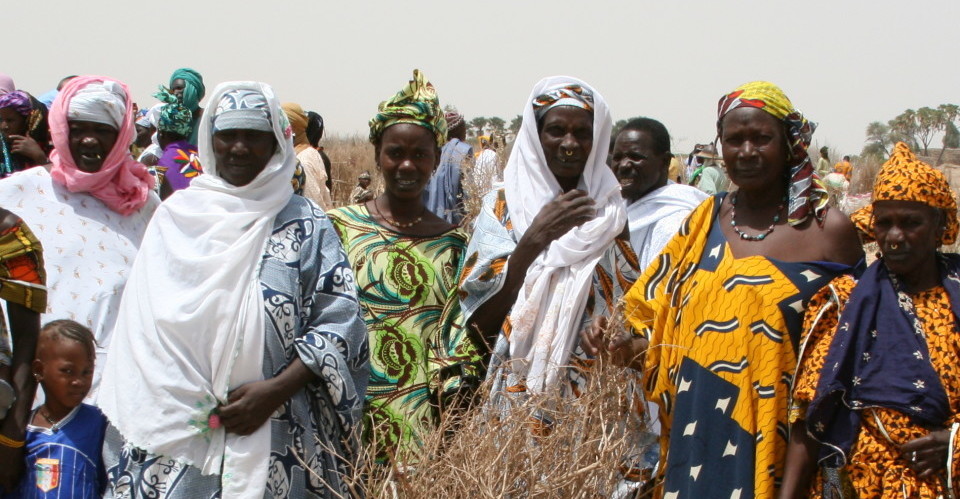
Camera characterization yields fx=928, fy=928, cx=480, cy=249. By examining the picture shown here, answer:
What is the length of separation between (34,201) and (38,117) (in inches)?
61.4

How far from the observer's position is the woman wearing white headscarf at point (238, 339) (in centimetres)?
276

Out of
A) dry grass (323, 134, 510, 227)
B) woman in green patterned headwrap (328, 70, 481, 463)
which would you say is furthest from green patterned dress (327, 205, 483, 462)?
dry grass (323, 134, 510, 227)

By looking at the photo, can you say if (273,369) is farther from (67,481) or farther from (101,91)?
(101,91)

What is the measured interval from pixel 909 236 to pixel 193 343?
2.06m

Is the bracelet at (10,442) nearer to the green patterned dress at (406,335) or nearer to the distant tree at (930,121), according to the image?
the green patterned dress at (406,335)

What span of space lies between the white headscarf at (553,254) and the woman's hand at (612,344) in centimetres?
12

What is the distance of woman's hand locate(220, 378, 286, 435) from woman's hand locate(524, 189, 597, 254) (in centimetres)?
104

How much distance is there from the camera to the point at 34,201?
3.53 meters

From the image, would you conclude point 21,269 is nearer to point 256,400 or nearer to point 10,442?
point 10,442

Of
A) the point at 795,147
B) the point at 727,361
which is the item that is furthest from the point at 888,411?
the point at 795,147

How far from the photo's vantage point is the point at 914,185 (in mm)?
2463

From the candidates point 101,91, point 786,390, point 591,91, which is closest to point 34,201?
point 101,91

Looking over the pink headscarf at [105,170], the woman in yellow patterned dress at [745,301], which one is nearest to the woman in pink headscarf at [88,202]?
the pink headscarf at [105,170]

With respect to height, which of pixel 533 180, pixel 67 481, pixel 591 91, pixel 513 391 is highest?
pixel 591 91
